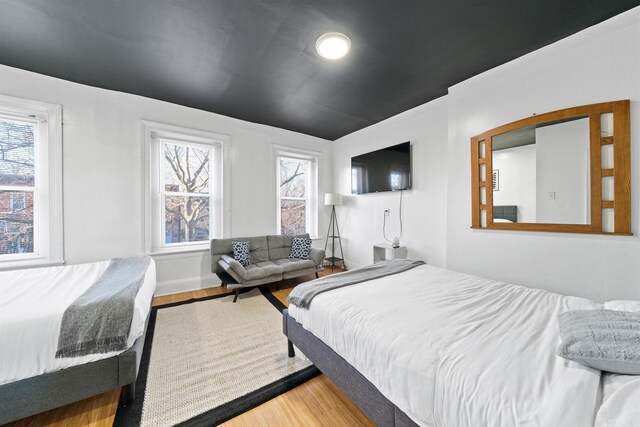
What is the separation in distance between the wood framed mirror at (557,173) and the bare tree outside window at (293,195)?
308 cm

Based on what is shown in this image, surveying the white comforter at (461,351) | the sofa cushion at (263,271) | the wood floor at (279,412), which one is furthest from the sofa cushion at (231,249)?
the white comforter at (461,351)

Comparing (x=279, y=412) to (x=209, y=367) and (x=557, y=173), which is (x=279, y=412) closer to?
(x=209, y=367)

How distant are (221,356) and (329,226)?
11.2 feet

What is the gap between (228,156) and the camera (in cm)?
382

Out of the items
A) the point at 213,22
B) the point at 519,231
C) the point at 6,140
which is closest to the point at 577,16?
the point at 519,231

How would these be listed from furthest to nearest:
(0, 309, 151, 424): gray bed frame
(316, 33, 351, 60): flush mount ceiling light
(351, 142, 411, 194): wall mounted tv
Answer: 1. (351, 142, 411, 194): wall mounted tv
2. (316, 33, 351, 60): flush mount ceiling light
3. (0, 309, 151, 424): gray bed frame

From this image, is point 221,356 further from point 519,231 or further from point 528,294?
point 519,231

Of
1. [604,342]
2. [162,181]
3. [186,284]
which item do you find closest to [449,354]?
[604,342]

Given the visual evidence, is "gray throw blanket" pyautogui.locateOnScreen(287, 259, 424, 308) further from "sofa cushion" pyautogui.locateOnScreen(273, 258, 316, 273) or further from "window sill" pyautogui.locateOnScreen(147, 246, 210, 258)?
"window sill" pyautogui.locateOnScreen(147, 246, 210, 258)

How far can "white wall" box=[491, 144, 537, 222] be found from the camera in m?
2.34

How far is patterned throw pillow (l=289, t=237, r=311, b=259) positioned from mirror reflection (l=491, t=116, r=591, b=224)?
2.64 m

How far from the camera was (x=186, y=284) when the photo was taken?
3.47m

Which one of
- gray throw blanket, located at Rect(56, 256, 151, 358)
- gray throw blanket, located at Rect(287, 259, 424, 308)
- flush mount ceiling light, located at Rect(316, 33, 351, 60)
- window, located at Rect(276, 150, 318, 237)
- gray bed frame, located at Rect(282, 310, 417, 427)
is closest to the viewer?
gray bed frame, located at Rect(282, 310, 417, 427)

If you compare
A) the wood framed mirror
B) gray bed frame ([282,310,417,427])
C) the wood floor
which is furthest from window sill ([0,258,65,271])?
the wood framed mirror
